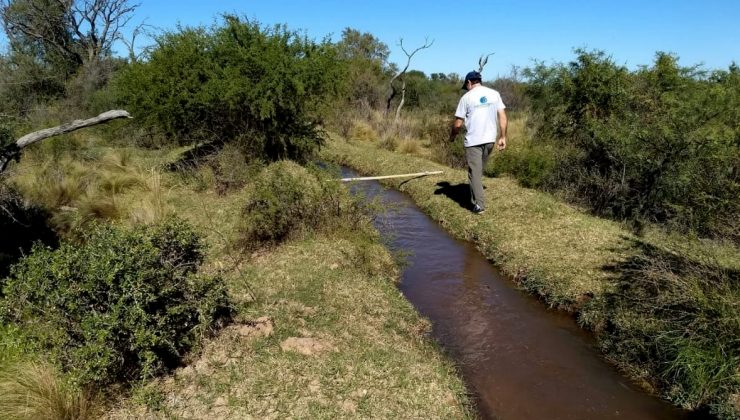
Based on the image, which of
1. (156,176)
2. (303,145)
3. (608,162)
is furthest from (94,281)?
(608,162)

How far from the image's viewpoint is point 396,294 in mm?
5215

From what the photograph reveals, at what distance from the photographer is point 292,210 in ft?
19.9

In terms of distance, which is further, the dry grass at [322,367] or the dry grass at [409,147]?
the dry grass at [409,147]

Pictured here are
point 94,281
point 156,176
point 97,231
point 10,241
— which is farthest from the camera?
point 156,176

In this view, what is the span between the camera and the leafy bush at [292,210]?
5.96 meters

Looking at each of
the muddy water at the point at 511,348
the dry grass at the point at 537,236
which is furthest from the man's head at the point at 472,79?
the muddy water at the point at 511,348

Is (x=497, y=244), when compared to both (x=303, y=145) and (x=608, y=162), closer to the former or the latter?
(x=608, y=162)

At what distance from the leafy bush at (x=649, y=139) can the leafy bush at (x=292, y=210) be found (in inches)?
166

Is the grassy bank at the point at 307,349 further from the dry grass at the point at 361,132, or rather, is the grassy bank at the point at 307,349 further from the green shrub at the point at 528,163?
the dry grass at the point at 361,132

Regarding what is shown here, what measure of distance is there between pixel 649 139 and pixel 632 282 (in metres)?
3.62

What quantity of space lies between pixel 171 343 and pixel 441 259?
165 inches

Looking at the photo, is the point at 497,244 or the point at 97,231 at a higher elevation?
the point at 97,231

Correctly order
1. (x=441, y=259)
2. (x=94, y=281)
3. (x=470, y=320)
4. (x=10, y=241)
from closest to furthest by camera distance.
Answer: (x=94, y=281) < (x=470, y=320) < (x=10, y=241) < (x=441, y=259)

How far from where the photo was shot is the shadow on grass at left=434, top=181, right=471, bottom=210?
8661mm
